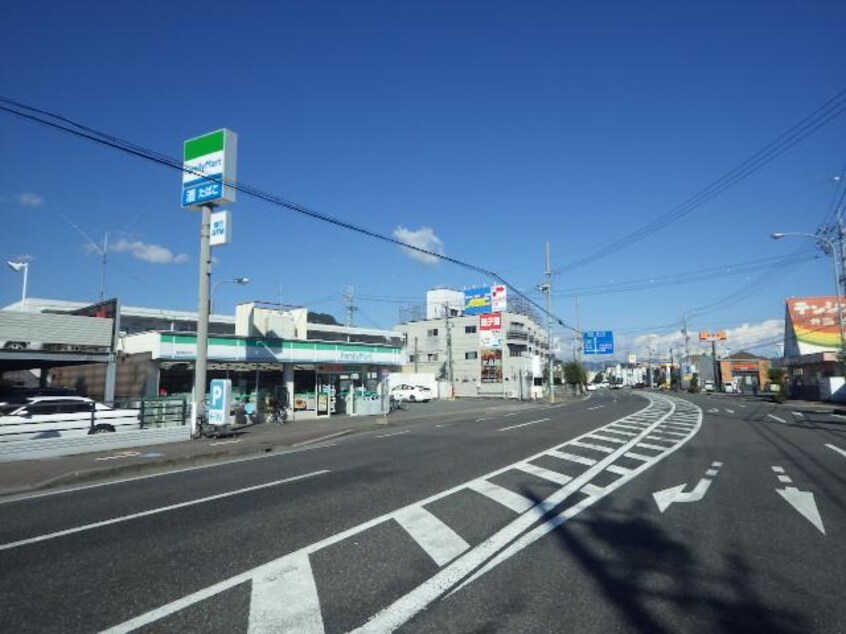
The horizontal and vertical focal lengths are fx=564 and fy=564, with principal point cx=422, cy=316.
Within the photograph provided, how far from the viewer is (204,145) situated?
884 inches

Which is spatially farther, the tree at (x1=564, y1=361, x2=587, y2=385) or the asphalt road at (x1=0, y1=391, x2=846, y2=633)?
the tree at (x1=564, y1=361, x2=587, y2=385)

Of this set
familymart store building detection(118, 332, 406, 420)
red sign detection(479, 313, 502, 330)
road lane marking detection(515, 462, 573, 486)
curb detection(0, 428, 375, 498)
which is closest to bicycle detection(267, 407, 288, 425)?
familymart store building detection(118, 332, 406, 420)

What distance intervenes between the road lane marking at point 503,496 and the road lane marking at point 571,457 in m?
3.32

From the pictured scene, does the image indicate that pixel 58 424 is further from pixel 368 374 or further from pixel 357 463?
pixel 368 374

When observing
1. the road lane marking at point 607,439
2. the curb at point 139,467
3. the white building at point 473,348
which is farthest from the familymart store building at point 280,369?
the white building at point 473,348

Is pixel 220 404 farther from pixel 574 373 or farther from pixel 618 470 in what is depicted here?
pixel 574 373

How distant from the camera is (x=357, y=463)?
12.5m

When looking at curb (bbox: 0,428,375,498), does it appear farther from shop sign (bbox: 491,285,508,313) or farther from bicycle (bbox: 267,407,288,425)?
shop sign (bbox: 491,285,508,313)

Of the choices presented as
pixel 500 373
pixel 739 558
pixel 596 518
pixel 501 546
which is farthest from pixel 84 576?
pixel 500 373

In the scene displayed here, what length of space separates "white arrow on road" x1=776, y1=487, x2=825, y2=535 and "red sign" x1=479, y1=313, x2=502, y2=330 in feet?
166

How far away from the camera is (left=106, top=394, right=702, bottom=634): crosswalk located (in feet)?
14.5

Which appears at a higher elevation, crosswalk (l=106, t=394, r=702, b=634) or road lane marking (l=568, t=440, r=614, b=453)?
road lane marking (l=568, t=440, r=614, b=453)

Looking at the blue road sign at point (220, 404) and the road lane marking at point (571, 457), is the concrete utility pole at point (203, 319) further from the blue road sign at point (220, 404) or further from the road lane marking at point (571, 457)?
the road lane marking at point (571, 457)

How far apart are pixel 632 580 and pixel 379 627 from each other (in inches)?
93.7
